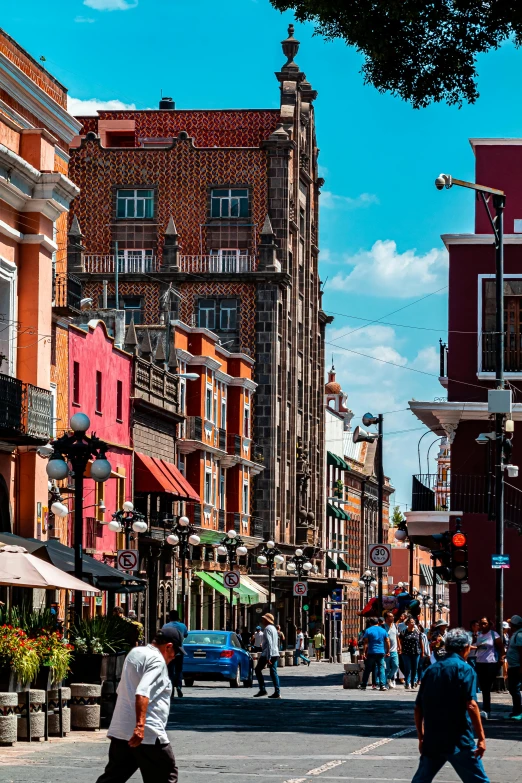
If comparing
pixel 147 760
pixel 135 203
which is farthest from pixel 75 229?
pixel 147 760

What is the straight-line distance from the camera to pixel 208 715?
2720cm

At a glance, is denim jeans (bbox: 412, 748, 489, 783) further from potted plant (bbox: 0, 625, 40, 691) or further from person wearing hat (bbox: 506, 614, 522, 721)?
person wearing hat (bbox: 506, 614, 522, 721)

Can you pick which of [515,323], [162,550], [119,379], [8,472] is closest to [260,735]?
[8,472]

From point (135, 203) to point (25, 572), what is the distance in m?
62.2

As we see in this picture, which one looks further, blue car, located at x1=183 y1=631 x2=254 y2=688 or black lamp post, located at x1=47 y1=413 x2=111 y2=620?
blue car, located at x1=183 y1=631 x2=254 y2=688

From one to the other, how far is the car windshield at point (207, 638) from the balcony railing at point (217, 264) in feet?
140

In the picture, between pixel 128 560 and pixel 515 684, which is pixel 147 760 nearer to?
pixel 515 684

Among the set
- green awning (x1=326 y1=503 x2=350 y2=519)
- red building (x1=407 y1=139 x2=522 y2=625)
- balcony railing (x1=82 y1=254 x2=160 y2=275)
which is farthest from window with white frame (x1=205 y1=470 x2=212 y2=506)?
green awning (x1=326 y1=503 x2=350 y2=519)

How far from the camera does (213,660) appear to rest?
134 ft

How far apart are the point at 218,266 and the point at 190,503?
Answer: 738 inches

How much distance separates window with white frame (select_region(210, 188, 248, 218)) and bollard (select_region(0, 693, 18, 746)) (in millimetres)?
64819

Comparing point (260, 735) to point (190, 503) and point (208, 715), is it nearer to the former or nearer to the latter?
point (208, 715)

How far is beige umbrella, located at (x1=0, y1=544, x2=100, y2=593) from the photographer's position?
910 inches

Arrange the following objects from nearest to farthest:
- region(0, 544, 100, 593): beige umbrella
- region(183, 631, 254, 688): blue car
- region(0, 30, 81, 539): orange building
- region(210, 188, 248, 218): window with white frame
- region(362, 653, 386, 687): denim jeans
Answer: region(0, 544, 100, 593): beige umbrella < region(0, 30, 81, 539): orange building < region(362, 653, 386, 687): denim jeans < region(183, 631, 254, 688): blue car < region(210, 188, 248, 218): window with white frame
